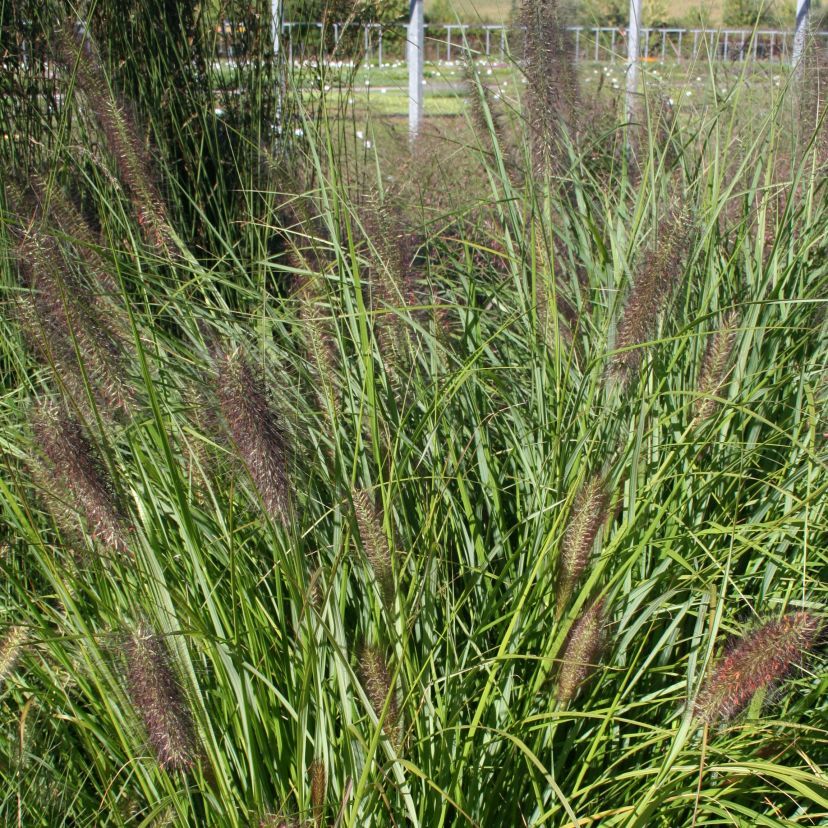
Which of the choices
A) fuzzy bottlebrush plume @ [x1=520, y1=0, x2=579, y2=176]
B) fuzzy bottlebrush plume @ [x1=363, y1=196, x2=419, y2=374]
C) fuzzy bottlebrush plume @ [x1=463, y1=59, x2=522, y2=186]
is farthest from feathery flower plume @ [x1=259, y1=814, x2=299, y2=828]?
fuzzy bottlebrush plume @ [x1=463, y1=59, x2=522, y2=186]

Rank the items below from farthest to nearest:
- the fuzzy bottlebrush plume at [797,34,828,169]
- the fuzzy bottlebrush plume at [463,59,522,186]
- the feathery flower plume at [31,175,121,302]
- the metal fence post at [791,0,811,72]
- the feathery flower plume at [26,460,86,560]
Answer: the metal fence post at [791,0,811,72]
the fuzzy bottlebrush plume at [797,34,828,169]
the fuzzy bottlebrush plume at [463,59,522,186]
the feathery flower plume at [31,175,121,302]
the feathery flower plume at [26,460,86,560]

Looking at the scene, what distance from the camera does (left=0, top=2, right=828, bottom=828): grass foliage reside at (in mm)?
1256

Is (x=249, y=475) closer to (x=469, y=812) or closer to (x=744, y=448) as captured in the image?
(x=469, y=812)

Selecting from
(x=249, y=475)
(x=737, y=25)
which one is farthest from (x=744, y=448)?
(x=737, y=25)

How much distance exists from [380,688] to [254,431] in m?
0.35

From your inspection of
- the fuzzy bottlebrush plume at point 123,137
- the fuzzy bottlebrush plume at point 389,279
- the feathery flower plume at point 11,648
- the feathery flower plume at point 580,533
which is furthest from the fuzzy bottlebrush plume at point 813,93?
the feathery flower plume at point 11,648

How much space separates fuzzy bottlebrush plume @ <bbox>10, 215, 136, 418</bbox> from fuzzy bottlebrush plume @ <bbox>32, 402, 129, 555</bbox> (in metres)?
0.07

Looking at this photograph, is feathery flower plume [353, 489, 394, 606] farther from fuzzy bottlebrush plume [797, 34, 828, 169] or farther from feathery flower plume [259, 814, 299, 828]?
fuzzy bottlebrush plume [797, 34, 828, 169]

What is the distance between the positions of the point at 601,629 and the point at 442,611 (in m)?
0.36

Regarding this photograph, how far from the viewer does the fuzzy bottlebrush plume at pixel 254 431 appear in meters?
1.20

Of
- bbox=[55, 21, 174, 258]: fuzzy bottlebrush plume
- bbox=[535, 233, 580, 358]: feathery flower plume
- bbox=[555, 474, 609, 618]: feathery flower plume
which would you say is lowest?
bbox=[555, 474, 609, 618]: feathery flower plume

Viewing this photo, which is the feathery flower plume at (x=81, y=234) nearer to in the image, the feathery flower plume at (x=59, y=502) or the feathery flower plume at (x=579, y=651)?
the feathery flower plume at (x=59, y=502)

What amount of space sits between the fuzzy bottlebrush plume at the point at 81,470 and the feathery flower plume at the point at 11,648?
16cm

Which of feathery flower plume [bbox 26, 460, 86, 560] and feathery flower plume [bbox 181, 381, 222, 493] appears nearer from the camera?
feathery flower plume [bbox 26, 460, 86, 560]
